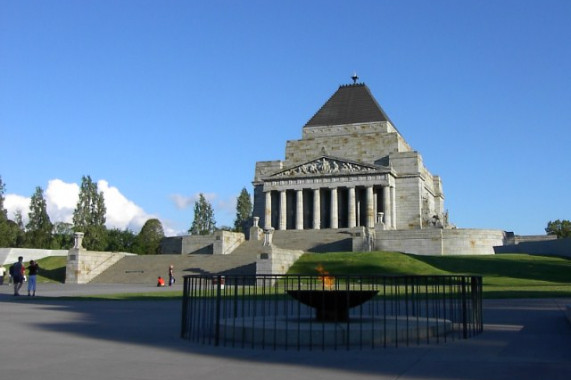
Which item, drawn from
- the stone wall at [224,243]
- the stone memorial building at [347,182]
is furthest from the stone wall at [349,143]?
the stone wall at [224,243]

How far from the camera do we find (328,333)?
35.1ft

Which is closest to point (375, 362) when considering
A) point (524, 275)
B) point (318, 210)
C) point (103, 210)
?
point (524, 275)

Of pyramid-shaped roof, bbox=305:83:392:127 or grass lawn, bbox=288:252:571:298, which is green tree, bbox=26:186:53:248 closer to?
pyramid-shaped roof, bbox=305:83:392:127

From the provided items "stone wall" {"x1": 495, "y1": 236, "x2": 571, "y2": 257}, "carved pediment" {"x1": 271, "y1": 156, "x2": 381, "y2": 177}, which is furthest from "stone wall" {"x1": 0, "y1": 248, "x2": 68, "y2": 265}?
"stone wall" {"x1": 495, "y1": 236, "x2": 571, "y2": 257}

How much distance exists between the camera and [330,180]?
70.1 m

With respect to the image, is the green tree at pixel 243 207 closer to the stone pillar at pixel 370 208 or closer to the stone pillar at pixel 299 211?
the stone pillar at pixel 299 211

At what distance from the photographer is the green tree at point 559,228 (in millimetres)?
85875

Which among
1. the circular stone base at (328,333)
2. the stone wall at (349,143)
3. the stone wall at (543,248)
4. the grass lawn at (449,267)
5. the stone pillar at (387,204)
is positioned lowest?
the circular stone base at (328,333)

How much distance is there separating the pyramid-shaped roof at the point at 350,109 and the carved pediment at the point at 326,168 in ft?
34.0

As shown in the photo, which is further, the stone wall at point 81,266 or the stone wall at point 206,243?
the stone wall at point 206,243

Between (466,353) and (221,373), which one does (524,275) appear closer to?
(466,353)

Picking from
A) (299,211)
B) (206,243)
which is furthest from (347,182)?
(206,243)

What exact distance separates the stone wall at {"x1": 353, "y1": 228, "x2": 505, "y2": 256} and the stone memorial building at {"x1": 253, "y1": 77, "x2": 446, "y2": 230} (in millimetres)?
6948

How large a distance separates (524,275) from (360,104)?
47692 millimetres
